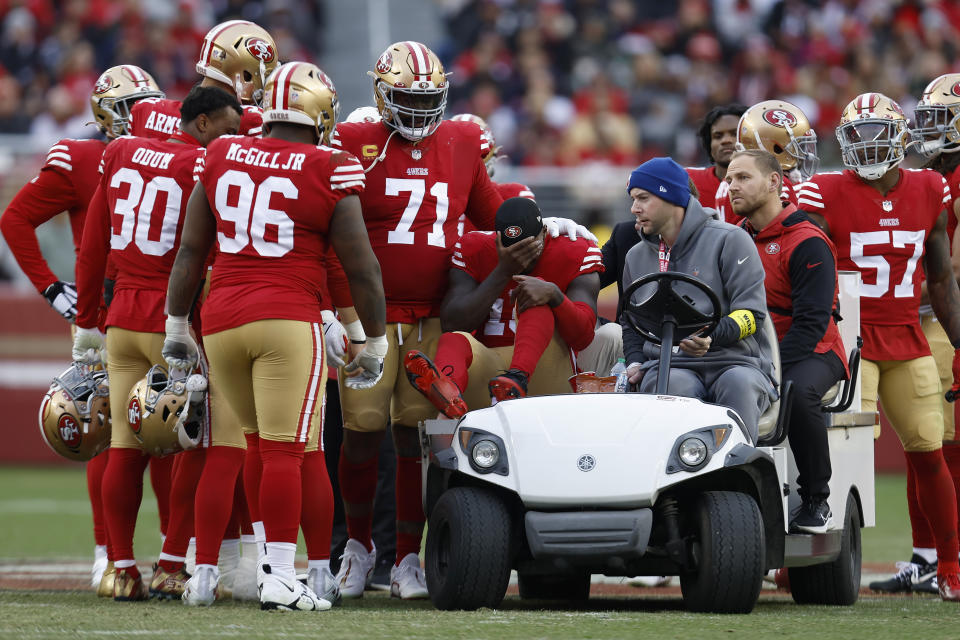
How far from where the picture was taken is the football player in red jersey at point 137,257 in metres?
6.04

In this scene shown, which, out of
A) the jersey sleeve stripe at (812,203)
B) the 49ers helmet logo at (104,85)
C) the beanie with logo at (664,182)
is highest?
the 49ers helmet logo at (104,85)

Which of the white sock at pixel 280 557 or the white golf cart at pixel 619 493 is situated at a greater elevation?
the white golf cart at pixel 619 493

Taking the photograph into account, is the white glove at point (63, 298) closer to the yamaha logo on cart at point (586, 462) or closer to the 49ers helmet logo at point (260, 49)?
the 49ers helmet logo at point (260, 49)

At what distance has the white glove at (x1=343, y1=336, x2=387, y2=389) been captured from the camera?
5.64 meters

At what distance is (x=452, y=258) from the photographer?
666 centimetres

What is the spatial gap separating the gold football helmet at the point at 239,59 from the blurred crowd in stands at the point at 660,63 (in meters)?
8.71

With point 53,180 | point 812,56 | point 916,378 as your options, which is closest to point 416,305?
point 53,180

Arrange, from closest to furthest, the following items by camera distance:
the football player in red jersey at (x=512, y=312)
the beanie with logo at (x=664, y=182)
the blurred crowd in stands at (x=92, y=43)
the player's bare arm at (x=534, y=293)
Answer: the beanie with logo at (x=664, y=182), the football player in red jersey at (x=512, y=312), the player's bare arm at (x=534, y=293), the blurred crowd in stands at (x=92, y=43)

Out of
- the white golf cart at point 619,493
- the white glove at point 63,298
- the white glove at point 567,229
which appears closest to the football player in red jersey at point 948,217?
the white golf cart at point 619,493

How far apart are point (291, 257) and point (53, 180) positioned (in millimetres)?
2099

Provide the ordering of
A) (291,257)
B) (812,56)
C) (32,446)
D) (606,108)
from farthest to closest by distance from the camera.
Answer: (812,56) < (606,108) < (32,446) < (291,257)

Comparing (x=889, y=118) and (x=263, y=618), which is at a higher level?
(x=889, y=118)

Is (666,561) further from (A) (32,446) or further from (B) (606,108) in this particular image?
(B) (606,108)

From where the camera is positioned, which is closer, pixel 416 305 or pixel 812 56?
pixel 416 305
